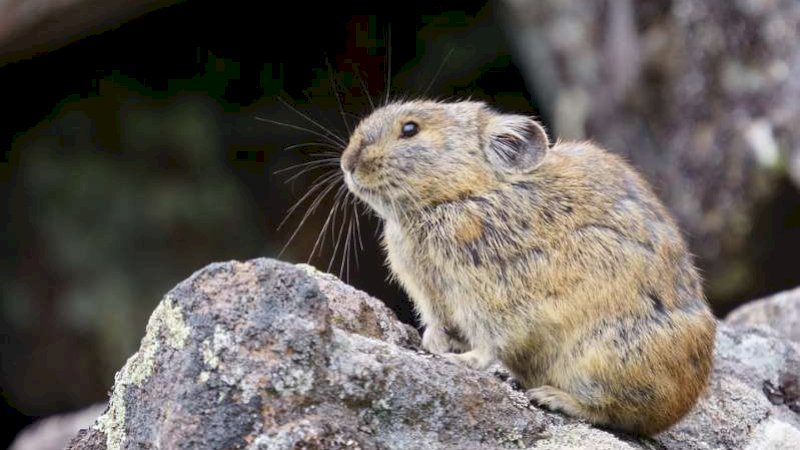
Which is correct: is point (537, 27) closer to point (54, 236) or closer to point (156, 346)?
point (54, 236)

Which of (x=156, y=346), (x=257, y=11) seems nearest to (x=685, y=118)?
(x=257, y=11)

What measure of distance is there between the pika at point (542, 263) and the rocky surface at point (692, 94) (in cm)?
578

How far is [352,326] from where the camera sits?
16.6 ft

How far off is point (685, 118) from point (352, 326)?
303 inches

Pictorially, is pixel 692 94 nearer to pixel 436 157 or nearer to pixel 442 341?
pixel 436 157

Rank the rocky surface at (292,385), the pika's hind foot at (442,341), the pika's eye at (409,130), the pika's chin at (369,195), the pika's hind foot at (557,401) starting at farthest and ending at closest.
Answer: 1. the pika's eye at (409,130)
2. the pika's chin at (369,195)
3. the pika's hind foot at (442,341)
4. the pika's hind foot at (557,401)
5. the rocky surface at (292,385)

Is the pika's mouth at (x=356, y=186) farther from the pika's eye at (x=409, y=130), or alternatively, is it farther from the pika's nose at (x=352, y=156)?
the pika's eye at (x=409, y=130)

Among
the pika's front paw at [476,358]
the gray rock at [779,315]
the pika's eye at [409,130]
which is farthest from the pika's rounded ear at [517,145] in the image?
the gray rock at [779,315]

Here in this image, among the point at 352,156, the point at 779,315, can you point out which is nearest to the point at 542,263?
the point at 352,156

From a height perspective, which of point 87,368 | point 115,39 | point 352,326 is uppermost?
point 115,39

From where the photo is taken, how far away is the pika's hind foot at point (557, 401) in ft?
17.4

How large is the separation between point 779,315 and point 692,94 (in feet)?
13.7

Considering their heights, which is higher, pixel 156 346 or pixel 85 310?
pixel 156 346

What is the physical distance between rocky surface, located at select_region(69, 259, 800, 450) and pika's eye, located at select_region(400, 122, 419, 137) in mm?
1170
